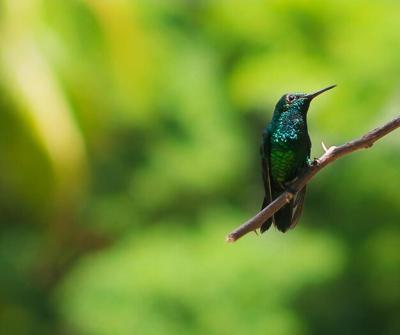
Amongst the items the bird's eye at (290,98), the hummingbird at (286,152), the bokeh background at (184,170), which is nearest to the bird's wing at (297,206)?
the hummingbird at (286,152)

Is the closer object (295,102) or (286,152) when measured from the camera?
(295,102)

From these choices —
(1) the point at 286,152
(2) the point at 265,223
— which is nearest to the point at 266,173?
(1) the point at 286,152

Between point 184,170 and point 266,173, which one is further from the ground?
point 266,173

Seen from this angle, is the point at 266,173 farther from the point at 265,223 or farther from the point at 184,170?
the point at 184,170

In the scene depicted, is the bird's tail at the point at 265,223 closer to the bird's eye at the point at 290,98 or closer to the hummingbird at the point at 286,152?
the hummingbird at the point at 286,152

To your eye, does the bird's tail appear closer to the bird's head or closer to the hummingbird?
the hummingbird

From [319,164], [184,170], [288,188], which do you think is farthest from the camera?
[184,170]
